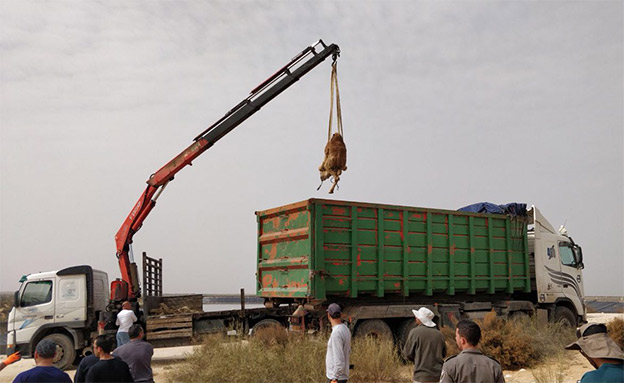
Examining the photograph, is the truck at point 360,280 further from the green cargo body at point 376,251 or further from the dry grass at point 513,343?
the dry grass at point 513,343

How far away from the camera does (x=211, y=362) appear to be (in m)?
8.94

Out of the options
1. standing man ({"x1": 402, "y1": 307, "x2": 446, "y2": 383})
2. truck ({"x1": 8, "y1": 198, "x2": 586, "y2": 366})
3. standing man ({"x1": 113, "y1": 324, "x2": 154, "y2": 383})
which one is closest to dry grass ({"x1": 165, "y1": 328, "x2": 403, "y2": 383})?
truck ({"x1": 8, "y1": 198, "x2": 586, "y2": 366})

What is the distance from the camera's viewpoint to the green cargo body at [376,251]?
1072cm

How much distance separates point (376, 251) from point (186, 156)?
6.01 m

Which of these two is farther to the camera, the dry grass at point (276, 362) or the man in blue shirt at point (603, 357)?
the dry grass at point (276, 362)

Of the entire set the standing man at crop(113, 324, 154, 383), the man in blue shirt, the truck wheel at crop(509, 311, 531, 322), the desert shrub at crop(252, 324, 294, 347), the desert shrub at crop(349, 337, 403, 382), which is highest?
the man in blue shirt

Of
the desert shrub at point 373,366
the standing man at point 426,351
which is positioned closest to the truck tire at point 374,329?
the desert shrub at point 373,366

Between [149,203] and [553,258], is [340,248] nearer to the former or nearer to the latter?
[149,203]

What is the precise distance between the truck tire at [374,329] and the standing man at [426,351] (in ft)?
16.8

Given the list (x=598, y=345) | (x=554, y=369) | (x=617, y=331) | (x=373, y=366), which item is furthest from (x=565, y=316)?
(x=598, y=345)

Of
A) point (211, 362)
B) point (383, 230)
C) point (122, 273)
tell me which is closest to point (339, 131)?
point (383, 230)

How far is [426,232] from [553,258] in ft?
16.5

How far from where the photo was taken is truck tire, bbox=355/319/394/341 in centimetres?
1091

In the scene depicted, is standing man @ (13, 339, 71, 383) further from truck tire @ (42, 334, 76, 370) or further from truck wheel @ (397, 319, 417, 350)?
truck tire @ (42, 334, 76, 370)
